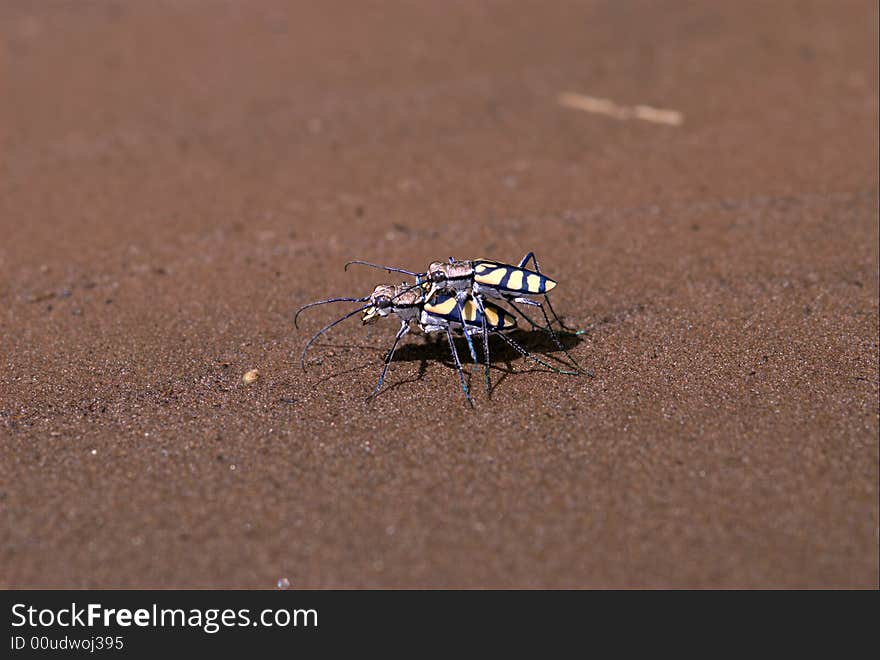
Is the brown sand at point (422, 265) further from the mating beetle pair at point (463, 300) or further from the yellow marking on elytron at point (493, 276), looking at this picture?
the yellow marking on elytron at point (493, 276)

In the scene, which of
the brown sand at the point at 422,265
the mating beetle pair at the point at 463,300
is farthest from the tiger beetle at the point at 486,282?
the brown sand at the point at 422,265

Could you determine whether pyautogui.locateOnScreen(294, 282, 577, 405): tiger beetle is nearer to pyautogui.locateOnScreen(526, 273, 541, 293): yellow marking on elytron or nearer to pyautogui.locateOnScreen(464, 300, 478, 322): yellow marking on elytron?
pyautogui.locateOnScreen(464, 300, 478, 322): yellow marking on elytron

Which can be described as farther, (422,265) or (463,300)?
(422,265)

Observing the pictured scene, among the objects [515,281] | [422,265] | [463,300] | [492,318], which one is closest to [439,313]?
[463,300]

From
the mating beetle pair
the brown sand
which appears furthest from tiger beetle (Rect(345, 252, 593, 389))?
the brown sand

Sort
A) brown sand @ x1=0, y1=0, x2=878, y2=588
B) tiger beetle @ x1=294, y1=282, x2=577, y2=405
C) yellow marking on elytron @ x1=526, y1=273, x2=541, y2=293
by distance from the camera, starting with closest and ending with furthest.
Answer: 1. brown sand @ x1=0, y1=0, x2=878, y2=588
2. yellow marking on elytron @ x1=526, y1=273, x2=541, y2=293
3. tiger beetle @ x1=294, y1=282, x2=577, y2=405

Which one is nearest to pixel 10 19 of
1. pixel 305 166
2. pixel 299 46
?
pixel 299 46

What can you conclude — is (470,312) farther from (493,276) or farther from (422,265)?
(422,265)
